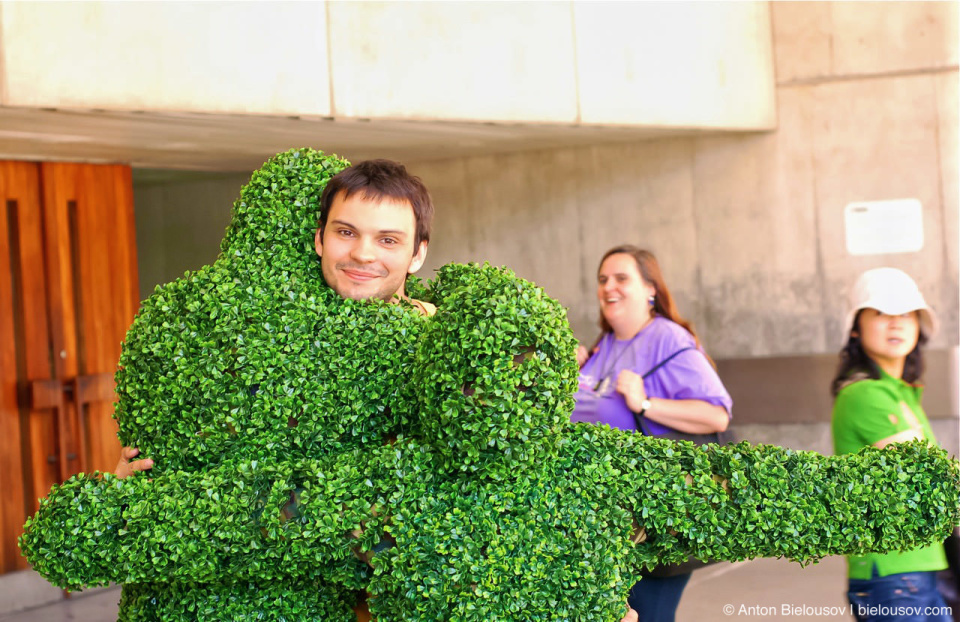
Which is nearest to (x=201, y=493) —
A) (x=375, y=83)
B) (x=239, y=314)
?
(x=239, y=314)

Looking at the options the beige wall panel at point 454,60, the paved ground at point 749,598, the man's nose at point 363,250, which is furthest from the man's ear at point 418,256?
the paved ground at point 749,598

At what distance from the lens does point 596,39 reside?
5.54m

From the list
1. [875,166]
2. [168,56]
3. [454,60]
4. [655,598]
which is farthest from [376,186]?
[875,166]

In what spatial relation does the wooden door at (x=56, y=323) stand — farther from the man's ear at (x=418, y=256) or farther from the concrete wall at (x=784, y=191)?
the man's ear at (x=418, y=256)

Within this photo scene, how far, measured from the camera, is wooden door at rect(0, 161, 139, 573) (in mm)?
5406

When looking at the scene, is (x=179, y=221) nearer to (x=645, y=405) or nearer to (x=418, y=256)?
(x=645, y=405)

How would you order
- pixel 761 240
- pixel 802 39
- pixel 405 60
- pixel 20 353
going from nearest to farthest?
1. pixel 405 60
2. pixel 20 353
3. pixel 802 39
4. pixel 761 240

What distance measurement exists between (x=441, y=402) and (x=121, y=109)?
2.47 m

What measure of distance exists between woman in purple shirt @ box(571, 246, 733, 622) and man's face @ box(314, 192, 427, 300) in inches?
59.3

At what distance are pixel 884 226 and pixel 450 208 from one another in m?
2.85

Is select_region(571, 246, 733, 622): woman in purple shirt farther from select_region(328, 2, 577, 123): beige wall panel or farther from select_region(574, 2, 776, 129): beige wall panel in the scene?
select_region(574, 2, 776, 129): beige wall panel

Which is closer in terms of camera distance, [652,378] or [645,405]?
[645,405]

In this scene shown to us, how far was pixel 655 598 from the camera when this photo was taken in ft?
10.4

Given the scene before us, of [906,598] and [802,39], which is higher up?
[802,39]
